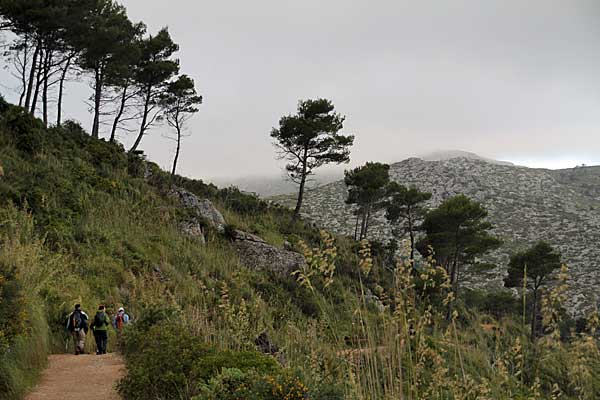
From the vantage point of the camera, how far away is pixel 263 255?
19.2 m

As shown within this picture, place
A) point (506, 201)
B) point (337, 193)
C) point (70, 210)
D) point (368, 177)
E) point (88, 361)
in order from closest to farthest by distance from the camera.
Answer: point (88, 361) → point (70, 210) → point (368, 177) → point (506, 201) → point (337, 193)

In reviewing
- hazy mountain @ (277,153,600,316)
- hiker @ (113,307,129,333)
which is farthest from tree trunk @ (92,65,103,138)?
hazy mountain @ (277,153,600,316)

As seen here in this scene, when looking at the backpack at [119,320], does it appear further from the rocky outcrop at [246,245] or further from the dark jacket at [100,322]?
the rocky outcrop at [246,245]

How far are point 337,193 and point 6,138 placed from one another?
6914 centimetres

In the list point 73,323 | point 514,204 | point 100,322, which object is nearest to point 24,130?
point 73,323

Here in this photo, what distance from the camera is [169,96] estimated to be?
29.7 metres

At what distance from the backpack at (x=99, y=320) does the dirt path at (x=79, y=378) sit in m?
0.73

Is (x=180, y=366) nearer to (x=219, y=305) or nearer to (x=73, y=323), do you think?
(x=219, y=305)

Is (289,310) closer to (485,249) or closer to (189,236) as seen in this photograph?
(189,236)

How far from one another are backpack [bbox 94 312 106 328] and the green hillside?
0.70 m

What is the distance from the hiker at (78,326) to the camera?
8867mm

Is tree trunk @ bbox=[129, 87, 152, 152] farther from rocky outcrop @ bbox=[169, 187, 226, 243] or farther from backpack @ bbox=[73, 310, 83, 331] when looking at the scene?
backpack @ bbox=[73, 310, 83, 331]

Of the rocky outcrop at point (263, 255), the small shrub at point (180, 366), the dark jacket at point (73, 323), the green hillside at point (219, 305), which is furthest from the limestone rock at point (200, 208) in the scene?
the small shrub at point (180, 366)

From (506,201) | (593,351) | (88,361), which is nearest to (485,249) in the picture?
(88,361)
